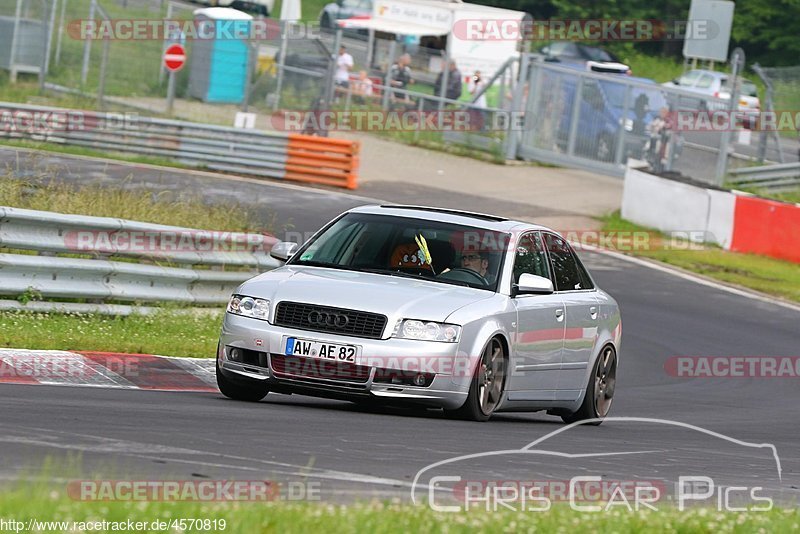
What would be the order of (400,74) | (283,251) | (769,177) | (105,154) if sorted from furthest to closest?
(400,74) → (769,177) → (105,154) → (283,251)

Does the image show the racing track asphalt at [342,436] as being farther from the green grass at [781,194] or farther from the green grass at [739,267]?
the green grass at [781,194]

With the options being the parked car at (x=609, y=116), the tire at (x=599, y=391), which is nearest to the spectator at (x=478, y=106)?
the parked car at (x=609, y=116)

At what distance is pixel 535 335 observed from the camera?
1085cm

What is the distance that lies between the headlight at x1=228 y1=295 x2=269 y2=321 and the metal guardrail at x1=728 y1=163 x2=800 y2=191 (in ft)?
69.1

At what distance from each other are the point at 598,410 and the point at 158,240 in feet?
15.1

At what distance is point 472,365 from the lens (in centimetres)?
986

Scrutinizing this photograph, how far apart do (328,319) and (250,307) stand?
24.1 inches

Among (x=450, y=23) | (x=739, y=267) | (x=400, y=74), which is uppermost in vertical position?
(x=450, y=23)

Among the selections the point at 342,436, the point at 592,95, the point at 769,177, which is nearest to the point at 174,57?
the point at 592,95

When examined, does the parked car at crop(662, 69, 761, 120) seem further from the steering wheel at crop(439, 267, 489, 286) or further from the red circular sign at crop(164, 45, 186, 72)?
the steering wheel at crop(439, 267, 489, 286)

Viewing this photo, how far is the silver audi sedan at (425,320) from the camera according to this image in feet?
31.8

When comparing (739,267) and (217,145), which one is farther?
(217,145)

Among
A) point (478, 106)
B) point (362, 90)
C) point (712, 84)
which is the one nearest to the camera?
point (478, 106)

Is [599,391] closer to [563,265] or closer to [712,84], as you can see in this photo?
[563,265]
